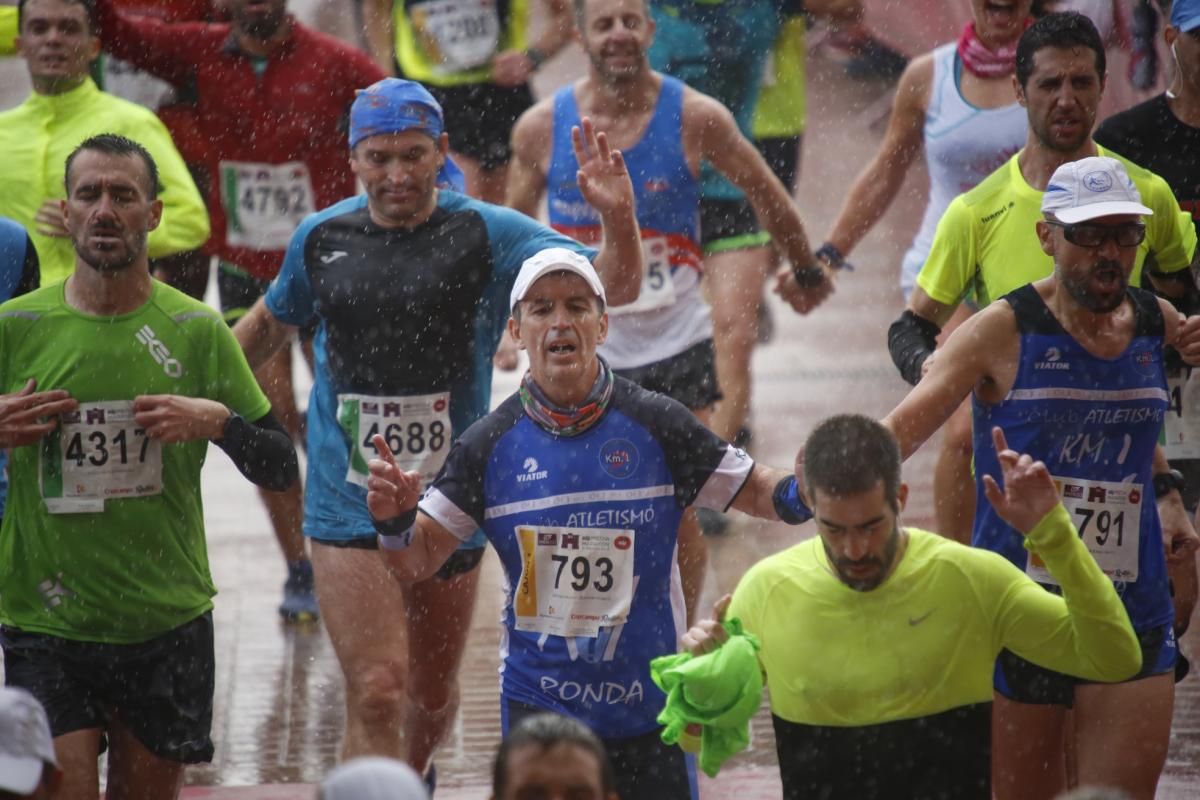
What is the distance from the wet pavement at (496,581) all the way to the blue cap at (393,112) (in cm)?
217

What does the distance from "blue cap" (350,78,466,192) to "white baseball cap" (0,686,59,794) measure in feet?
9.60

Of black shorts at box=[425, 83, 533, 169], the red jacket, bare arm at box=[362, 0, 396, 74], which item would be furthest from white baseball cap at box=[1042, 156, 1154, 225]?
bare arm at box=[362, 0, 396, 74]

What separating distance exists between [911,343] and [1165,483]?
3.02 ft

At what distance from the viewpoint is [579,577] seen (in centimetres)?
598

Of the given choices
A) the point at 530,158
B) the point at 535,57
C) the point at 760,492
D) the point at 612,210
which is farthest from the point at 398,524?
the point at 535,57

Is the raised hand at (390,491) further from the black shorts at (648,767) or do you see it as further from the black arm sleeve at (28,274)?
the black arm sleeve at (28,274)

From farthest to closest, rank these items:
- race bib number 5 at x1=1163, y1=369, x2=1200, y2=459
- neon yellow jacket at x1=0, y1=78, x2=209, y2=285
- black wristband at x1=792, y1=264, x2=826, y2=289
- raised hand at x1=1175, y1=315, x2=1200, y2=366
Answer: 1. black wristband at x1=792, y1=264, x2=826, y2=289
2. neon yellow jacket at x1=0, y1=78, x2=209, y2=285
3. race bib number 5 at x1=1163, y1=369, x2=1200, y2=459
4. raised hand at x1=1175, y1=315, x2=1200, y2=366

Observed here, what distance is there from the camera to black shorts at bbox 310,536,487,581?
7.30 metres

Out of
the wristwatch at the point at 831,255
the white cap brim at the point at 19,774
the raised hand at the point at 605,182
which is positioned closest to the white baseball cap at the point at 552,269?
the raised hand at the point at 605,182

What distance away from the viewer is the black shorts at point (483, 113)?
12.0 meters

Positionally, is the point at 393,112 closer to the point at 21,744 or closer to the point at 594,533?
the point at 594,533

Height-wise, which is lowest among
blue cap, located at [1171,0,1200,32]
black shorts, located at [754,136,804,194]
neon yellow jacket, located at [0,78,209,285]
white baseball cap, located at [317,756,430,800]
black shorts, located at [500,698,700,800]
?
black shorts, located at [500,698,700,800]

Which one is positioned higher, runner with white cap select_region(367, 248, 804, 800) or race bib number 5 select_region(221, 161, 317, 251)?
race bib number 5 select_region(221, 161, 317, 251)

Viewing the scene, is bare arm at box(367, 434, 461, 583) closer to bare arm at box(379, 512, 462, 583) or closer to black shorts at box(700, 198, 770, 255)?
bare arm at box(379, 512, 462, 583)
